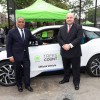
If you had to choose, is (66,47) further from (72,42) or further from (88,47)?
(88,47)

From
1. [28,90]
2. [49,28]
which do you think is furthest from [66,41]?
[28,90]

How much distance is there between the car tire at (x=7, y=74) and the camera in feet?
17.0

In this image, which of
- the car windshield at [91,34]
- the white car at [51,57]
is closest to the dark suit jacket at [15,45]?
the white car at [51,57]

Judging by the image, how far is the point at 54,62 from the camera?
547 centimetres

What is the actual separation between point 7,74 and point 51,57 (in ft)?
3.88

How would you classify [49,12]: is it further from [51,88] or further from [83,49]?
[51,88]

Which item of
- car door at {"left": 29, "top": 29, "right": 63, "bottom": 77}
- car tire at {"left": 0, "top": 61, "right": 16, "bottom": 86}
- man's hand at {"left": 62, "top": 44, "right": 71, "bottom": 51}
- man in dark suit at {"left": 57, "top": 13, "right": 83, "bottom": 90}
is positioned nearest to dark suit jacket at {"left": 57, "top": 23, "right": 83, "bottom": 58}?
man in dark suit at {"left": 57, "top": 13, "right": 83, "bottom": 90}

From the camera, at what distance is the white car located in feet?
17.2

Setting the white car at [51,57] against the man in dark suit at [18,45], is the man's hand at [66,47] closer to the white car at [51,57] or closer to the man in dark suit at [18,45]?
the white car at [51,57]

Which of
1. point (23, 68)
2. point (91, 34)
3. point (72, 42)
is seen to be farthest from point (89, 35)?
point (23, 68)

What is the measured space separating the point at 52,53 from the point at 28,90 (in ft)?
3.64

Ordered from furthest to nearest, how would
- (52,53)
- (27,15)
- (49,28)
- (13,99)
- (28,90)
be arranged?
(27,15) → (49,28) → (52,53) → (28,90) → (13,99)

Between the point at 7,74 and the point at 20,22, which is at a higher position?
the point at 20,22

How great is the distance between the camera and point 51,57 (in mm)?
5414
